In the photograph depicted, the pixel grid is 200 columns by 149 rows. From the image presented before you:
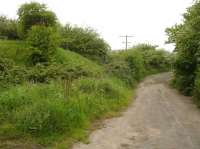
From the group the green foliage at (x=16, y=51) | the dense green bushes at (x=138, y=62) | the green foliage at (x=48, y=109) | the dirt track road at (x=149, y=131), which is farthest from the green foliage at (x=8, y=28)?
the dirt track road at (x=149, y=131)

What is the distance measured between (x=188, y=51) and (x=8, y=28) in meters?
13.5

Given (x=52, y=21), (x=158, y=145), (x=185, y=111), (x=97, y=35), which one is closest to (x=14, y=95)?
(x=158, y=145)

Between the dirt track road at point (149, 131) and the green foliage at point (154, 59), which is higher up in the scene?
the green foliage at point (154, 59)

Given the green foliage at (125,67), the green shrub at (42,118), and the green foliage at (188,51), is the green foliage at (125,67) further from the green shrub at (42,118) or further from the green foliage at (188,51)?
the green shrub at (42,118)

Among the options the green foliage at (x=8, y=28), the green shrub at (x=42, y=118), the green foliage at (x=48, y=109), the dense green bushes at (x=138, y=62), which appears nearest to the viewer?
the green shrub at (x=42, y=118)

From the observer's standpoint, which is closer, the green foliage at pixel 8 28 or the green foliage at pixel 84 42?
the green foliage at pixel 8 28

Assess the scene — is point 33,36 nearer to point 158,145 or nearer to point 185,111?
point 185,111

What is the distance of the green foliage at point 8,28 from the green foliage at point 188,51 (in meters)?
12.2

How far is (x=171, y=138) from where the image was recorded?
10.5 m

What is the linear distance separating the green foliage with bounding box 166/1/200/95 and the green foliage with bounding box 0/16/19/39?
12192mm

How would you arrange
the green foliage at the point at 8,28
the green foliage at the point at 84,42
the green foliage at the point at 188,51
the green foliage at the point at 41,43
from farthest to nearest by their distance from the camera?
the green foliage at the point at 84,42
the green foliage at the point at 8,28
the green foliage at the point at 188,51
the green foliage at the point at 41,43

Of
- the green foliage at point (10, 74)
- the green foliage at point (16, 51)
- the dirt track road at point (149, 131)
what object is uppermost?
the green foliage at point (16, 51)

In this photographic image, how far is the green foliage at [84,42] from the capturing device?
31531 millimetres

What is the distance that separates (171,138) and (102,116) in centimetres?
402
